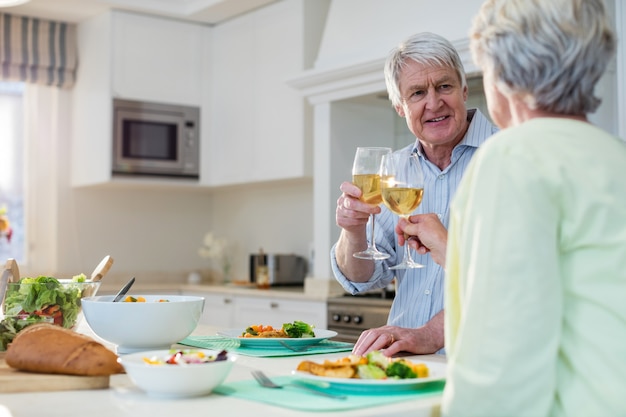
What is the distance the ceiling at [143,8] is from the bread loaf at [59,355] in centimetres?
384

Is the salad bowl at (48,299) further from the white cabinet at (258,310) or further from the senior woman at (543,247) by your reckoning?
the white cabinet at (258,310)

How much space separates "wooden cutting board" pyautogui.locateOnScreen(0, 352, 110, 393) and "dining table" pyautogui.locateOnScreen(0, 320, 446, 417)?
0.4 inches

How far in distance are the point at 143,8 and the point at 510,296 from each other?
14.7ft

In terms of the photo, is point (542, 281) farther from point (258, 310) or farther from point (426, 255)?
point (258, 310)

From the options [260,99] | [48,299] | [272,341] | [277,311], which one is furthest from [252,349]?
[260,99]

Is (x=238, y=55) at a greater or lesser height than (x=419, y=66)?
greater

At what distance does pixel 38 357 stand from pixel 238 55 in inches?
161

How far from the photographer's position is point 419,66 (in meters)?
2.22

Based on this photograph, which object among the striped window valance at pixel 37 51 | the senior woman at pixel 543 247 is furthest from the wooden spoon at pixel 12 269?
the striped window valance at pixel 37 51

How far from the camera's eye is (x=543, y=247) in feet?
3.58

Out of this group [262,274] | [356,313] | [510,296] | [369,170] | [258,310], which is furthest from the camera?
[262,274]

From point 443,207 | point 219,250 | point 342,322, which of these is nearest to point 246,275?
point 219,250

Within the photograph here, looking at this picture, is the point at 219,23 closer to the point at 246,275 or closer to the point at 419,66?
the point at 246,275

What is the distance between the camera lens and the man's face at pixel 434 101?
2.22 meters
